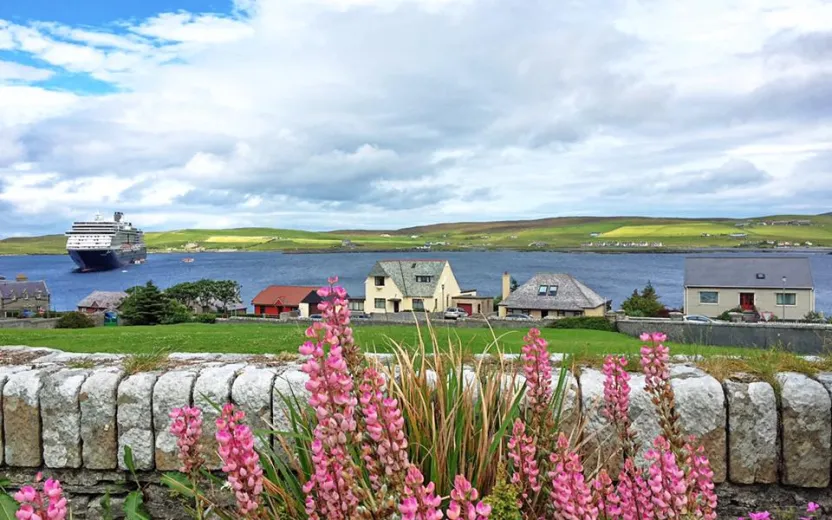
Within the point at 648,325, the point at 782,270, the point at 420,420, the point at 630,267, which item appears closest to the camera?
the point at 420,420

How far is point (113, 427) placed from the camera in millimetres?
3602

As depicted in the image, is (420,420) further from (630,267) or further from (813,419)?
(630,267)

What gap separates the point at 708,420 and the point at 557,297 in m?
40.0

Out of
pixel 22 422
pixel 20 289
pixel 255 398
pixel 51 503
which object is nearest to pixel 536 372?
pixel 51 503

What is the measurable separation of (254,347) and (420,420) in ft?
12.1

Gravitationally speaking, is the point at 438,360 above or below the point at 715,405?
above

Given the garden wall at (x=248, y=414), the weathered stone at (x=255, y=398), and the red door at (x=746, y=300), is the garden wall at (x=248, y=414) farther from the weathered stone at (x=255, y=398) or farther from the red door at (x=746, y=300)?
the red door at (x=746, y=300)

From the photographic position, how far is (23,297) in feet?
187

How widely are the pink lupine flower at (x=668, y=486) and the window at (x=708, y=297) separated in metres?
45.0

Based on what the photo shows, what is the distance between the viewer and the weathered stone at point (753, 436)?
3.22 metres

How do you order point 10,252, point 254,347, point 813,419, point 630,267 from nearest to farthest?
point 813,419 → point 254,347 → point 630,267 → point 10,252

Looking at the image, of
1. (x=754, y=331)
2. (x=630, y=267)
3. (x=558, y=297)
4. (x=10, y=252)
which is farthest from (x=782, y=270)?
(x=10, y=252)

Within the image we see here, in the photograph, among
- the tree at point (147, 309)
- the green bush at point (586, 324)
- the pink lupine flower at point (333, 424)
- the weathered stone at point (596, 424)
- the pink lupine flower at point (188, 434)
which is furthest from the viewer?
the tree at point (147, 309)

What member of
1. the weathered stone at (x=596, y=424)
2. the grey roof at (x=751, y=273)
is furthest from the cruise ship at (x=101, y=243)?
the weathered stone at (x=596, y=424)
